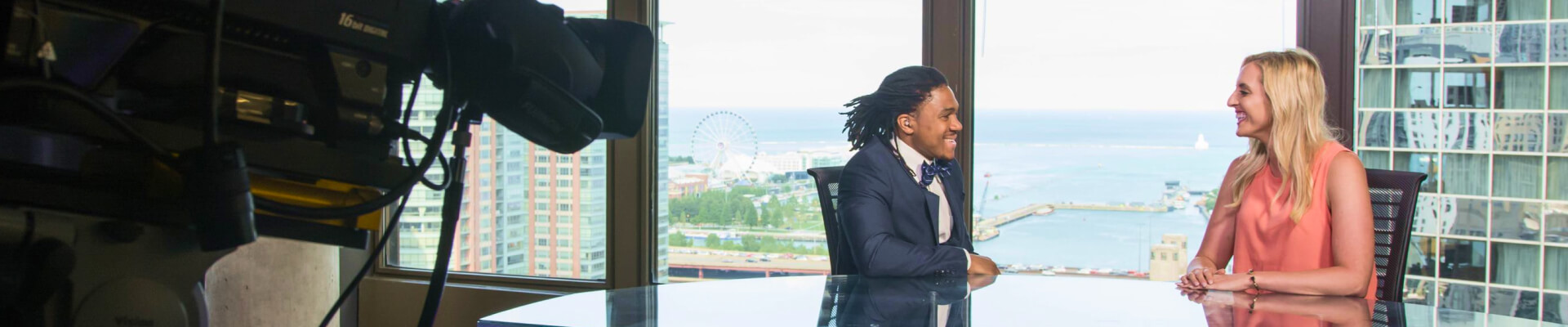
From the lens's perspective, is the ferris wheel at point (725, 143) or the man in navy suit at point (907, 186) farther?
the ferris wheel at point (725, 143)

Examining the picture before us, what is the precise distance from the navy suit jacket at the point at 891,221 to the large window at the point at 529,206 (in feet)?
5.90

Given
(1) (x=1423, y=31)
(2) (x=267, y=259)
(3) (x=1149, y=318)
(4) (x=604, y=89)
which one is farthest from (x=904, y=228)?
(2) (x=267, y=259)

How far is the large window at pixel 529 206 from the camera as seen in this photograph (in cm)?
396

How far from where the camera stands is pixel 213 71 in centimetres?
81

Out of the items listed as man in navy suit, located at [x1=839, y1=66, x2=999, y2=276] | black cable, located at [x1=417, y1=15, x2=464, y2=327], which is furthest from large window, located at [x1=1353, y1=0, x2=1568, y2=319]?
black cable, located at [x1=417, y1=15, x2=464, y2=327]

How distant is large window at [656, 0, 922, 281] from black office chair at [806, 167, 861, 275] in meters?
1.07

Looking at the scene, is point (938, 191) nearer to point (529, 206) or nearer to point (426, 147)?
point (426, 147)

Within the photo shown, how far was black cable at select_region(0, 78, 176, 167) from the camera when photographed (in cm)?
80

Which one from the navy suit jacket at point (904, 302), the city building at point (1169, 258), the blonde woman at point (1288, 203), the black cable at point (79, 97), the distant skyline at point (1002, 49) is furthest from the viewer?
Answer: the city building at point (1169, 258)

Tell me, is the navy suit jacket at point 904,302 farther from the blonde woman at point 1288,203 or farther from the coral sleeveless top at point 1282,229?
the coral sleeveless top at point 1282,229

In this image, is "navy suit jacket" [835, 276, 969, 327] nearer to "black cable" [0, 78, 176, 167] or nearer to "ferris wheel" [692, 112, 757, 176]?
"black cable" [0, 78, 176, 167]

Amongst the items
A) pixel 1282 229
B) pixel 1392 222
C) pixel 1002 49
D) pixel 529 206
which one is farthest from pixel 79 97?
pixel 529 206

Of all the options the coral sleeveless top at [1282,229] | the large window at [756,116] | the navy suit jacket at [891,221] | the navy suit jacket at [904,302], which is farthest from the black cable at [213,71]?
the large window at [756,116]

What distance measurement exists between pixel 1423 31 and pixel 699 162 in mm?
2333
